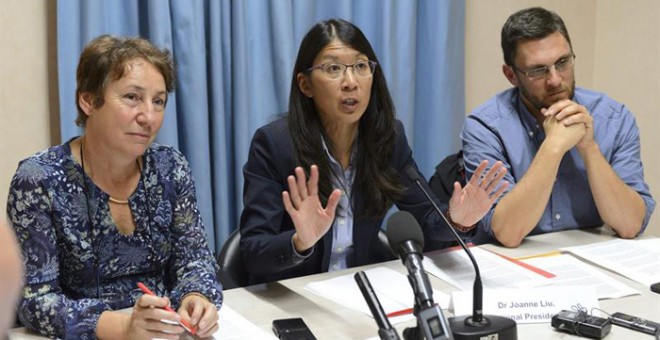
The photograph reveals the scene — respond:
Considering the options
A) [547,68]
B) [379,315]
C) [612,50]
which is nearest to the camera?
[379,315]

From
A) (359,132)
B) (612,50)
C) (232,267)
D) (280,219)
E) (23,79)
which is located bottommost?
(232,267)

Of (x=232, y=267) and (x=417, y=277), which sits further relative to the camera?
(x=232, y=267)

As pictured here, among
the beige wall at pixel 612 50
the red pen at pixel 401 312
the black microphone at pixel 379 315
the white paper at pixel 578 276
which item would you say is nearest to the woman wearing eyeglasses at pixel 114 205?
the red pen at pixel 401 312

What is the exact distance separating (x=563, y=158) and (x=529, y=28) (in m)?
0.44

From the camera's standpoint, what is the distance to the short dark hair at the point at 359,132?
195cm

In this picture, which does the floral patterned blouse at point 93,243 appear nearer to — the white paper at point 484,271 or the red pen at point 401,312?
the red pen at point 401,312

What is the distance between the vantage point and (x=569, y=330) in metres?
1.39

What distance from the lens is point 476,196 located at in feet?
6.07

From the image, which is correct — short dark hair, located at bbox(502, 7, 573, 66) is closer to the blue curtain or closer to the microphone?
the blue curtain

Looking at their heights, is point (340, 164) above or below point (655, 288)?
above

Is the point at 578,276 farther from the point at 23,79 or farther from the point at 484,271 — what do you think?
the point at 23,79

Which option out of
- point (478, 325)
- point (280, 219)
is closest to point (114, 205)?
point (280, 219)

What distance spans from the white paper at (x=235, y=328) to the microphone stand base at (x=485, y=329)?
1.20 ft

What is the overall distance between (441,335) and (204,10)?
1964mm
